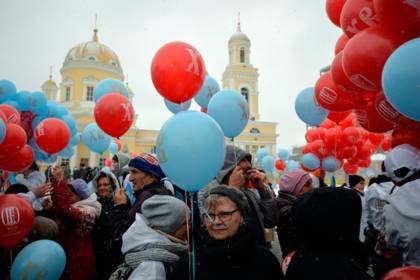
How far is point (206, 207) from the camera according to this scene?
1.94 m

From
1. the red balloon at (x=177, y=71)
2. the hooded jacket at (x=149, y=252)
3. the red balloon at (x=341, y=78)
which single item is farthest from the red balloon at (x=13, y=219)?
the red balloon at (x=341, y=78)

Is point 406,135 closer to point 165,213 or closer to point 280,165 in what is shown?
point 165,213

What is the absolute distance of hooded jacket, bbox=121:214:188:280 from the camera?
183 centimetres

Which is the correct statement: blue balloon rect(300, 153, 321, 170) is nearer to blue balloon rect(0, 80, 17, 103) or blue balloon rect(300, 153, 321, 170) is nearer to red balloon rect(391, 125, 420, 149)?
red balloon rect(391, 125, 420, 149)

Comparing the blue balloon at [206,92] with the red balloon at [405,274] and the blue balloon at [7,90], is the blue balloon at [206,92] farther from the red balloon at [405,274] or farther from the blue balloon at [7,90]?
the red balloon at [405,274]

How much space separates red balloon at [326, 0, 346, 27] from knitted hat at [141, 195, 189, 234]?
302 cm

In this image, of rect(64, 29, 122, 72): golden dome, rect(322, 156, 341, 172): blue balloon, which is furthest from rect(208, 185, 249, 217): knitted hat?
rect(64, 29, 122, 72): golden dome

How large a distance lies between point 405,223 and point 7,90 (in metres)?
7.40

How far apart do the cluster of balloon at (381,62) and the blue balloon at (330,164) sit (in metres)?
3.70

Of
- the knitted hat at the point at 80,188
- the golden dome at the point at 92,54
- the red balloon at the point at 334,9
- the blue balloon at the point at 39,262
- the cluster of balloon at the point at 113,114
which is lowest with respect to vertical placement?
the blue balloon at the point at 39,262

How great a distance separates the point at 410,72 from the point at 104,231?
319cm

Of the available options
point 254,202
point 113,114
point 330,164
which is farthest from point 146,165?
point 330,164

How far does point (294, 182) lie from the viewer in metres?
3.12

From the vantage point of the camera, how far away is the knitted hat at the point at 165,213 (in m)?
2.04
